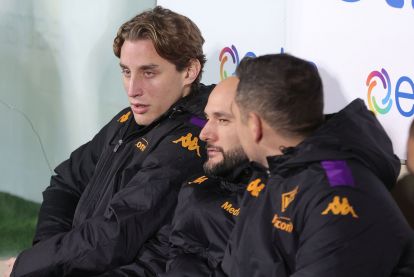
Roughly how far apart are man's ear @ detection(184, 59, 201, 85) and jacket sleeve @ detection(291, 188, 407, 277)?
3.23ft

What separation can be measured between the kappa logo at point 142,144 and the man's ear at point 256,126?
674mm

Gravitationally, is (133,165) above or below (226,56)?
below

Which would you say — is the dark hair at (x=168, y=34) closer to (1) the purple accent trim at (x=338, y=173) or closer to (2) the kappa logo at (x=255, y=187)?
(2) the kappa logo at (x=255, y=187)

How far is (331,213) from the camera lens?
1592mm

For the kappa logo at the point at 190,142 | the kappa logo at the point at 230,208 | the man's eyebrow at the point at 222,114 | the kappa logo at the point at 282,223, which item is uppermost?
the man's eyebrow at the point at 222,114

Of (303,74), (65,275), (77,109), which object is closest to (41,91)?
(77,109)

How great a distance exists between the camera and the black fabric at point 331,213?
158 centimetres

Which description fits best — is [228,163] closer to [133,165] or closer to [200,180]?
[200,180]

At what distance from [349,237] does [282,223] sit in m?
0.17

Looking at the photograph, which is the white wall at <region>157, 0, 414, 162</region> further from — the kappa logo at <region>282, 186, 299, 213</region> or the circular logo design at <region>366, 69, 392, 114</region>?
the kappa logo at <region>282, 186, 299, 213</region>

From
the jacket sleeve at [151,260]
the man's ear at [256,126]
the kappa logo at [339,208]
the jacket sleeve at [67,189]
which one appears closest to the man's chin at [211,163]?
the jacket sleeve at [151,260]

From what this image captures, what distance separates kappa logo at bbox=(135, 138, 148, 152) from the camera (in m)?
2.41

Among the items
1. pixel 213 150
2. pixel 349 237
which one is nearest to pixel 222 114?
pixel 213 150

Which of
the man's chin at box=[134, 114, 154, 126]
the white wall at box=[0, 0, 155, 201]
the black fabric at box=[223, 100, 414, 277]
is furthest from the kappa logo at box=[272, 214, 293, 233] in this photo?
the white wall at box=[0, 0, 155, 201]
